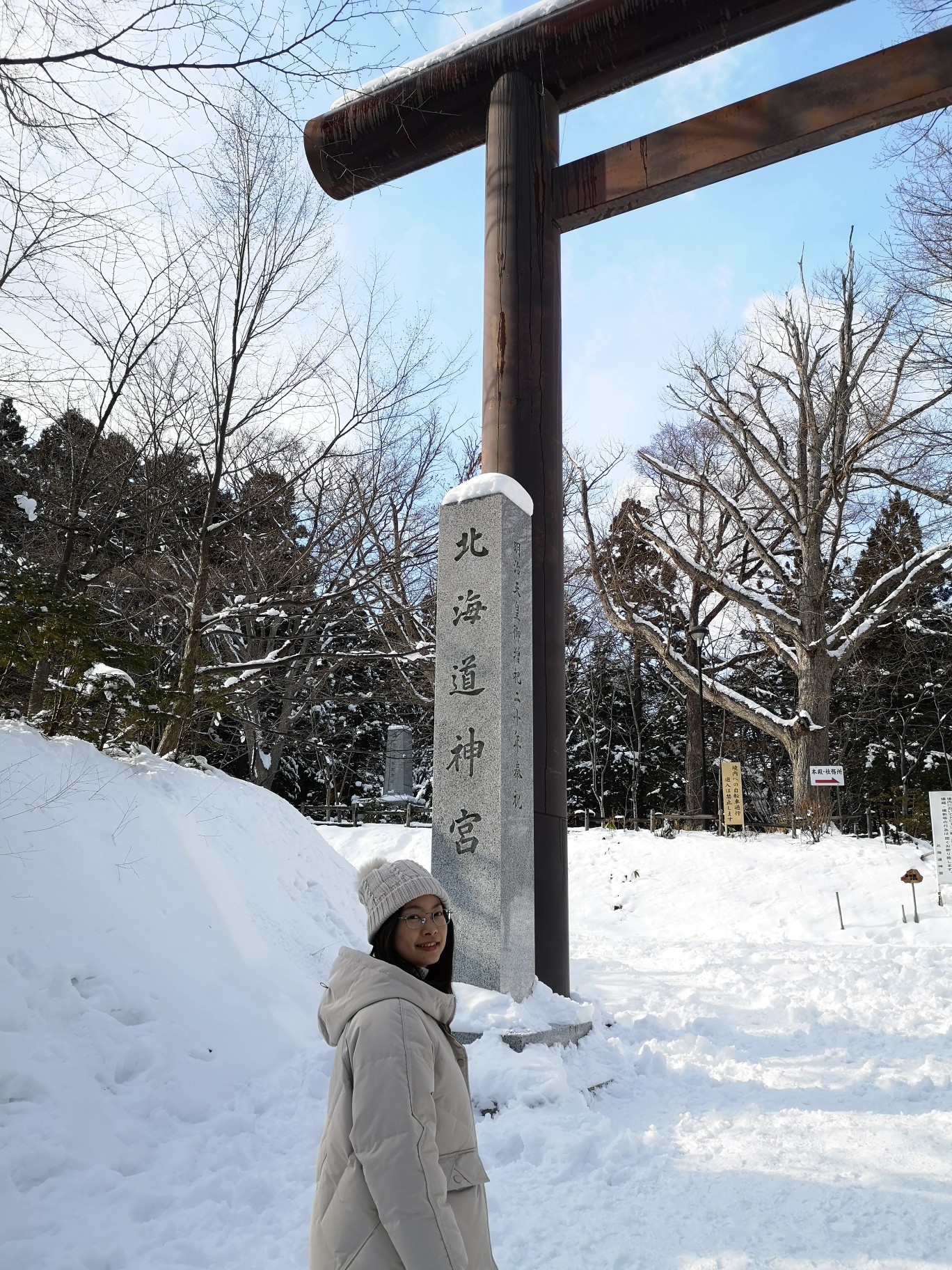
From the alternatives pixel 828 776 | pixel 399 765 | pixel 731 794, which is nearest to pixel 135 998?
pixel 828 776

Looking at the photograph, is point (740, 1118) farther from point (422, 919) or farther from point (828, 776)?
point (828, 776)

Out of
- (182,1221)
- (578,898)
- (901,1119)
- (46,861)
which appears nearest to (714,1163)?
(901,1119)

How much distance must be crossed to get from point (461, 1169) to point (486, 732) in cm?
411

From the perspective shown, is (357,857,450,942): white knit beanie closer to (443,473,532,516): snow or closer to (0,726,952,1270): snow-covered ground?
(0,726,952,1270): snow-covered ground

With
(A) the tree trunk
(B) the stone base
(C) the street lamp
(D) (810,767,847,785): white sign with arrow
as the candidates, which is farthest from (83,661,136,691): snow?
(C) the street lamp

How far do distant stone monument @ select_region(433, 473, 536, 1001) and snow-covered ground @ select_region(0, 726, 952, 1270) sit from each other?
792mm

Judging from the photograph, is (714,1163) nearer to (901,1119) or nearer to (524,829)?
(901,1119)

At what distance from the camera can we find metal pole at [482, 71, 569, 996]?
20.8 ft

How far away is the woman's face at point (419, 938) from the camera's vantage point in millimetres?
1937

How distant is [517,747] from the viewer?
19.4ft

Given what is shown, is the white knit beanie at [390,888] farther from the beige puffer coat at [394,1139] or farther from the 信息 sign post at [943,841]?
the 信息 sign post at [943,841]

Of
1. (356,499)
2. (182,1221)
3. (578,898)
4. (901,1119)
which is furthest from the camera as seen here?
(578,898)

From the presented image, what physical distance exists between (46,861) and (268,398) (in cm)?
604

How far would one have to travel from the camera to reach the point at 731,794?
60.3 feet
